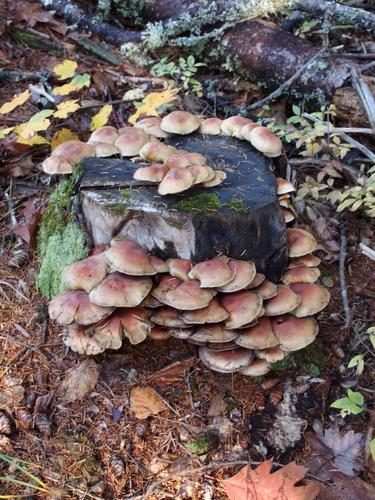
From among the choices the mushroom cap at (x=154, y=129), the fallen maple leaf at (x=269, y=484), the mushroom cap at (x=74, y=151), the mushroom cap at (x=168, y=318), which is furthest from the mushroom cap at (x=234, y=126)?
the fallen maple leaf at (x=269, y=484)

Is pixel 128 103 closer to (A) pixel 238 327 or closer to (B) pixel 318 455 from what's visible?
(A) pixel 238 327

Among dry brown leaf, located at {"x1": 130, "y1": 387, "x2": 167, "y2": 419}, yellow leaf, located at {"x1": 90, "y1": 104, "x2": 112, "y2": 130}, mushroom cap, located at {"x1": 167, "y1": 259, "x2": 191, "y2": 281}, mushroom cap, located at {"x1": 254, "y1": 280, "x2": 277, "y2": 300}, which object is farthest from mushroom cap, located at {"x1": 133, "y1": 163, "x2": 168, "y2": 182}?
yellow leaf, located at {"x1": 90, "y1": 104, "x2": 112, "y2": 130}

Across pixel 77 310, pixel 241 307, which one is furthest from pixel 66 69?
pixel 241 307

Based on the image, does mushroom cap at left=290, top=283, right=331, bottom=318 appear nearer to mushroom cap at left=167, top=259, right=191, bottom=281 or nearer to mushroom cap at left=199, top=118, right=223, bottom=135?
mushroom cap at left=167, top=259, right=191, bottom=281

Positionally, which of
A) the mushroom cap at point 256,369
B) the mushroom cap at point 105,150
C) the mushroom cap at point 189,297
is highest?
the mushroom cap at point 105,150

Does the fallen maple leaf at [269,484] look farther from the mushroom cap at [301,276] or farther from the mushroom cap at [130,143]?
the mushroom cap at [130,143]

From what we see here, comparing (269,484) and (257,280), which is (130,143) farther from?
(269,484)
